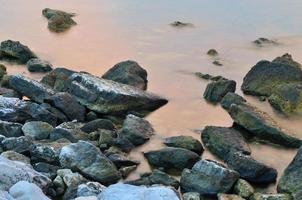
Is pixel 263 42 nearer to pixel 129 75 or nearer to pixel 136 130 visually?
pixel 129 75

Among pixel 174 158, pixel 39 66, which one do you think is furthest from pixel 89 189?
pixel 39 66

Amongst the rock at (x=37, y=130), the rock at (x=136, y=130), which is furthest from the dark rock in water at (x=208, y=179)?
the rock at (x=37, y=130)

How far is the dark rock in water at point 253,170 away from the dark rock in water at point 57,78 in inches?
197

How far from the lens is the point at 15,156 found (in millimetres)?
10586

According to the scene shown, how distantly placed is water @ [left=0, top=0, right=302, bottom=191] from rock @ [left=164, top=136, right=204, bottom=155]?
20 cm

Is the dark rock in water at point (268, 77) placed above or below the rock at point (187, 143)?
above

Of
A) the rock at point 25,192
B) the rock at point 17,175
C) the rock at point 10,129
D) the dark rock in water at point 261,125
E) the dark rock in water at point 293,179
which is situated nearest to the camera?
the rock at point 25,192

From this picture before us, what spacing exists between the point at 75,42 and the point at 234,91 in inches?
254

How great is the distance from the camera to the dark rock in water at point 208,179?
33.2 feet

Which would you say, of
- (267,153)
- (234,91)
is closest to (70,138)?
(267,153)

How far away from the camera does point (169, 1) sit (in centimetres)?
2481

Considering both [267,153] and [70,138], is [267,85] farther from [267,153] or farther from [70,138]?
[70,138]

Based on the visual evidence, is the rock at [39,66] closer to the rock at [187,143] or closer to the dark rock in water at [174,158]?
the rock at [187,143]

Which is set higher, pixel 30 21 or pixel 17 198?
pixel 17 198
